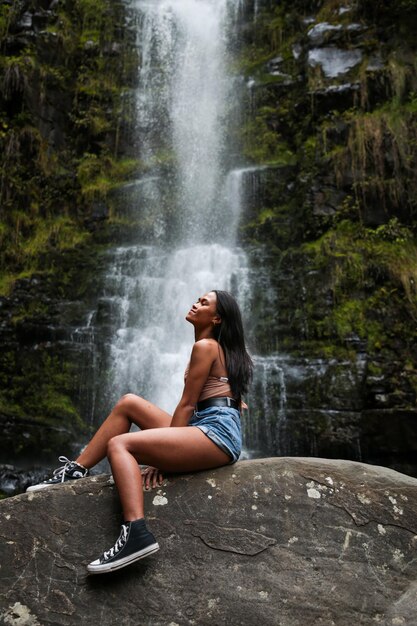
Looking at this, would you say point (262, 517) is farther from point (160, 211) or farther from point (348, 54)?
point (348, 54)

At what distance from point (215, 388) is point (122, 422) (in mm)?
576

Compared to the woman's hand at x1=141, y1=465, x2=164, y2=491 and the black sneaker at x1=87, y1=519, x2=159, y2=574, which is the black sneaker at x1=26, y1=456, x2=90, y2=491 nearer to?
the woman's hand at x1=141, y1=465, x2=164, y2=491

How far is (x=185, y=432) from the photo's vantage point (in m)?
2.79

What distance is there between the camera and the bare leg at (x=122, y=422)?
3.06 metres

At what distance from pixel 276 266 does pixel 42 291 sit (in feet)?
14.8

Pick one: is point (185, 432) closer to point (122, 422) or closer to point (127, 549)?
point (122, 422)

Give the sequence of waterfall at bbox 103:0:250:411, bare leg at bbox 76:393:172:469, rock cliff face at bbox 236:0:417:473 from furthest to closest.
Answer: waterfall at bbox 103:0:250:411
rock cliff face at bbox 236:0:417:473
bare leg at bbox 76:393:172:469

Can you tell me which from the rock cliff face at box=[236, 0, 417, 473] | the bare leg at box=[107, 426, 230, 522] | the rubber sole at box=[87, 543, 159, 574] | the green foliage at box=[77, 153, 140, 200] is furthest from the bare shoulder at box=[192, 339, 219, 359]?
the green foliage at box=[77, 153, 140, 200]

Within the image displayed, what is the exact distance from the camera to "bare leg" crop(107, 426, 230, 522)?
2.61 m

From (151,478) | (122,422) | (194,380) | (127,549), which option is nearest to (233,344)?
(194,380)

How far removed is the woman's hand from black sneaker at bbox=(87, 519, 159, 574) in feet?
1.12

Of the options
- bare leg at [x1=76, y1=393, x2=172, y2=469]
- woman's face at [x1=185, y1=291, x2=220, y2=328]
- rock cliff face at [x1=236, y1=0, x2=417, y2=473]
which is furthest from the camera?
rock cliff face at [x1=236, y1=0, x2=417, y2=473]

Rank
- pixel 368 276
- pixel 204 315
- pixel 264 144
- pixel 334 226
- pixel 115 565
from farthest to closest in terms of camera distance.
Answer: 1. pixel 264 144
2. pixel 334 226
3. pixel 368 276
4. pixel 204 315
5. pixel 115 565

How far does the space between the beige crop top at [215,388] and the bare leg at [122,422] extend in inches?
12.0
